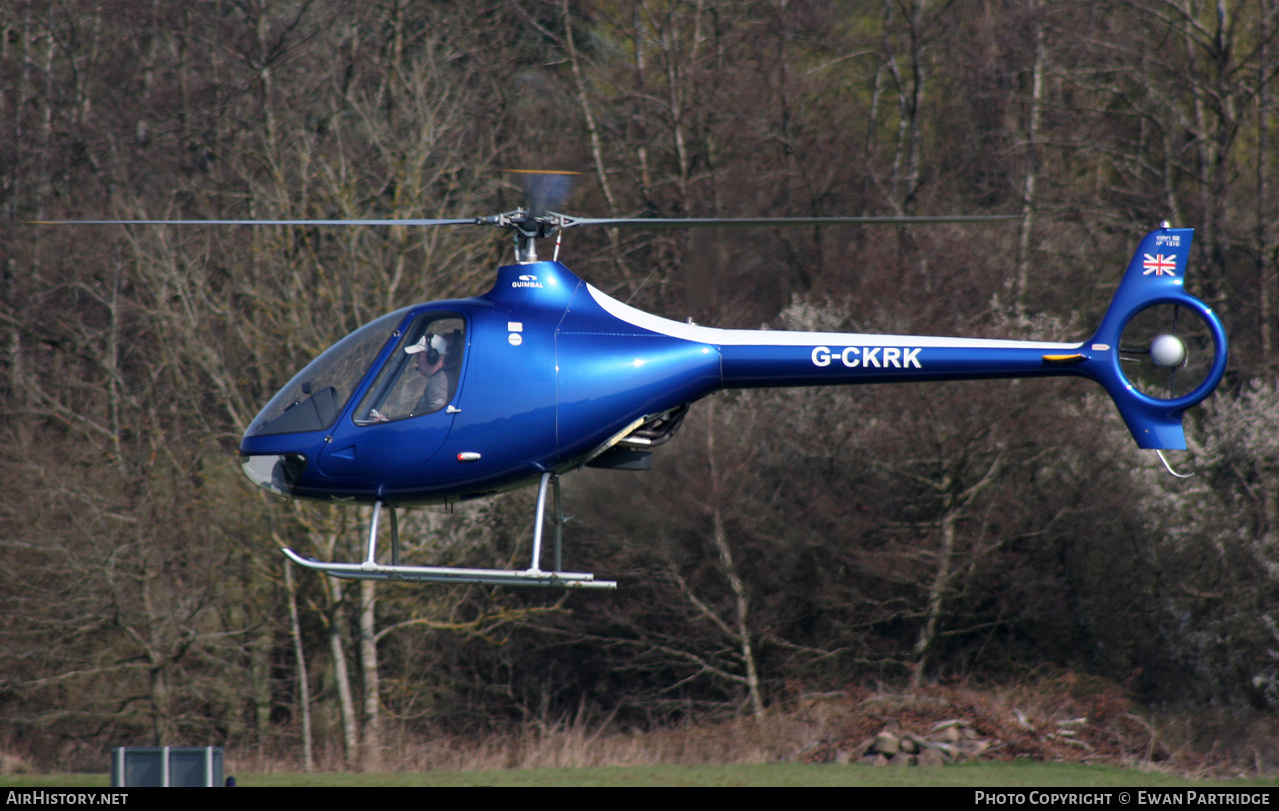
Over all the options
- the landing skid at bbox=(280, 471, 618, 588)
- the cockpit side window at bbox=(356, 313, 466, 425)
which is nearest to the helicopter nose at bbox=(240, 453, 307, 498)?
the cockpit side window at bbox=(356, 313, 466, 425)

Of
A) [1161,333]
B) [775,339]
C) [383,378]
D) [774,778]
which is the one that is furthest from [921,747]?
[383,378]

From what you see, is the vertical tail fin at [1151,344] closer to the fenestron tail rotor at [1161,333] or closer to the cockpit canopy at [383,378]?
the cockpit canopy at [383,378]

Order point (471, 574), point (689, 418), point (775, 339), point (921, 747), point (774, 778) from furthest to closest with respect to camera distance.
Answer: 1. point (689, 418)
2. point (921, 747)
3. point (774, 778)
4. point (775, 339)
5. point (471, 574)

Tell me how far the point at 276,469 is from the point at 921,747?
10.7 meters

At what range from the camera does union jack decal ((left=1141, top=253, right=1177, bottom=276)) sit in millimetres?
9656

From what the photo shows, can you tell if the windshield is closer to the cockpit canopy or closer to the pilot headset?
the cockpit canopy

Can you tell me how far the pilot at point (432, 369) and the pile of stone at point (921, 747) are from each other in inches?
380

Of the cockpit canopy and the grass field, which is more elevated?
the cockpit canopy

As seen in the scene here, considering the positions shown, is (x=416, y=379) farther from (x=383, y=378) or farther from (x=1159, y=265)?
(x=1159, y=265)

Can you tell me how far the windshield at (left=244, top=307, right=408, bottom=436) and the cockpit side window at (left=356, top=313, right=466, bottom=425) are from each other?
161mm

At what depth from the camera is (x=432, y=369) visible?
9.26 m

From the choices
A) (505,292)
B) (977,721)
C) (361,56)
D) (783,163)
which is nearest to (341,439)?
(505,292)

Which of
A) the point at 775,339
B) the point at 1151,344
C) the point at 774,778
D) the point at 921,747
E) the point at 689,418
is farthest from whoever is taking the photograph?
the point at 689,418

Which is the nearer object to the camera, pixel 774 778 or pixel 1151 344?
pixel 1151 344
